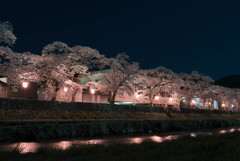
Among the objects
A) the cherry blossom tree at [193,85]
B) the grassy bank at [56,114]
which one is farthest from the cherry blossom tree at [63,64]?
the cherry blossom tree at [193,85]

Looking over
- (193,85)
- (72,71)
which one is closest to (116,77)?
(72,71)

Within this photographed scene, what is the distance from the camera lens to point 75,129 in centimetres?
1458

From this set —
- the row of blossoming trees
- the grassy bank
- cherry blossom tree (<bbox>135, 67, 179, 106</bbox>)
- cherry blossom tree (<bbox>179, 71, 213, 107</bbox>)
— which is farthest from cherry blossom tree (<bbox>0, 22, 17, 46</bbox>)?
cherry blossom tree (<bbox>179, 71, 213, 107</bbox>)

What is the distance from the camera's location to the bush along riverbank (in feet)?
39.8

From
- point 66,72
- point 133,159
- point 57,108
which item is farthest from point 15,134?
point 66,72

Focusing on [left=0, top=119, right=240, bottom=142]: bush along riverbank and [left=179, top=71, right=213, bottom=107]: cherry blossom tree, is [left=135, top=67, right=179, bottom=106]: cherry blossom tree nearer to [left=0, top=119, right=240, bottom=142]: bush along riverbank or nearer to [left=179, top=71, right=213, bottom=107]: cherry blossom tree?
[left=179, top=71, right=213, bottom=107]: cherry blossom tree

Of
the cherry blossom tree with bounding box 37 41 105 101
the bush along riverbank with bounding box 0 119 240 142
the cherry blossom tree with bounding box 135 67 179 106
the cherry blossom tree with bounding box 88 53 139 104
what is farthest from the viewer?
the cherry blossom tree with bounding box 135 67 179 106

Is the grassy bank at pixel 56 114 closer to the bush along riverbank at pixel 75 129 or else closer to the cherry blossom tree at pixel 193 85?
the bush along riverbank at pixel 75 129

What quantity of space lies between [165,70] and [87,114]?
1909 centimetres

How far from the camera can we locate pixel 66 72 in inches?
1206

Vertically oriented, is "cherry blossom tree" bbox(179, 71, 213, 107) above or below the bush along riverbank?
above

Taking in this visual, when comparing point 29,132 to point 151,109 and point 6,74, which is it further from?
point 151,109

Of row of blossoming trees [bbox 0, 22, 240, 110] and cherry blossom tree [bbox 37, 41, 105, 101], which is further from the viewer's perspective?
cherry blossom tree [bbox 37, 41, 105, 101]

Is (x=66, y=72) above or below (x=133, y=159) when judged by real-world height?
above
